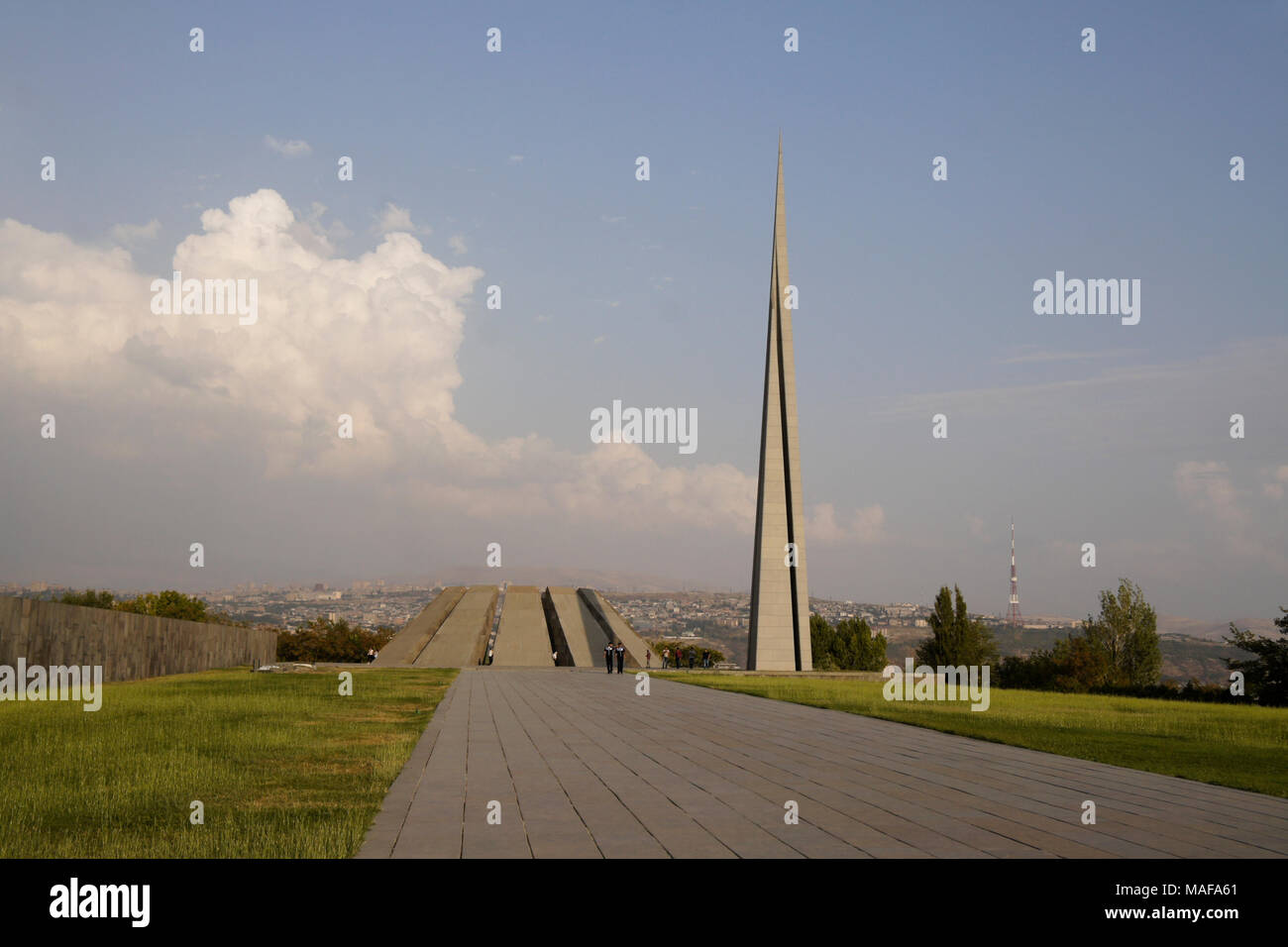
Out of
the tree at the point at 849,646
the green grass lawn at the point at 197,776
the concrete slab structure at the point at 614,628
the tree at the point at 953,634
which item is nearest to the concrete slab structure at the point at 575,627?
the concrete slab structure at the point at 614,628

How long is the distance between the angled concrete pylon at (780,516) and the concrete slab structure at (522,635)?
943cm

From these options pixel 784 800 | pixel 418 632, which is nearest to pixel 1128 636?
pixel 418 632

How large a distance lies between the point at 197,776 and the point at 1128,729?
12026mm

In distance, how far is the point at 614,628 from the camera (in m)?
48.6

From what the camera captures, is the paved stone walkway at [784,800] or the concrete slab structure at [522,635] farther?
the concrete slab structure at [522,635]

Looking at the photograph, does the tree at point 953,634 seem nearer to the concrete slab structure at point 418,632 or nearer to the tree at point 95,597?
the concrete slab structure at point 418,632

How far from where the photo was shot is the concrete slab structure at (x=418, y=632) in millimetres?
40312

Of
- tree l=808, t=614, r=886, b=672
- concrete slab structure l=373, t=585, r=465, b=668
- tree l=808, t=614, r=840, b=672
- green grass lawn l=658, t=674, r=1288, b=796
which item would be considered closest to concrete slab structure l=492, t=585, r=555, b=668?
concrete slab structure l=373, t=585, r=465, b=668

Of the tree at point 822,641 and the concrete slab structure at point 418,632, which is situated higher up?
the concrete slab structure at point 418,632

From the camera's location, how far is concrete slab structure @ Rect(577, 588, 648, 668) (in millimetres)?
42191

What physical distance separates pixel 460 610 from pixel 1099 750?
4668 cm

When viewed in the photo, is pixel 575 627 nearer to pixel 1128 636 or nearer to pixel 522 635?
pixel 522 635
